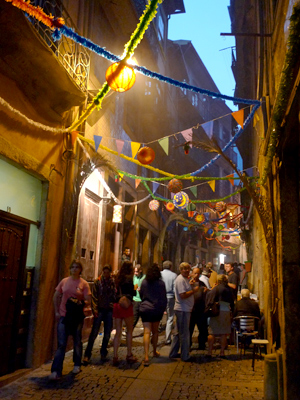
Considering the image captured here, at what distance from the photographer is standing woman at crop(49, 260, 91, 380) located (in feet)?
19.2

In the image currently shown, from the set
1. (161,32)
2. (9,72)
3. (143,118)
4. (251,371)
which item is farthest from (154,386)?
(161,32)

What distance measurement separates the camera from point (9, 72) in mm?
5984

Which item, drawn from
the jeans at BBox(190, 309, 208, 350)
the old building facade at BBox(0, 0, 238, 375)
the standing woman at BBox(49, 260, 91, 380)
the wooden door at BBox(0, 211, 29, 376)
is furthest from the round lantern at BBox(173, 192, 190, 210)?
the wooden door at BBox(0, 211, 29, 376)

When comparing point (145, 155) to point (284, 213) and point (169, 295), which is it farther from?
point (284, 213)

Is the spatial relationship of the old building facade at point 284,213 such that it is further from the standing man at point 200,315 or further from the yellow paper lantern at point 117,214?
the yellow paper lantern at point 117,214

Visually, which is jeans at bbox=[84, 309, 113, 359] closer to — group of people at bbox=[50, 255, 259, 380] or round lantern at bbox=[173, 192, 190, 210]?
group of people at bbox=[50, 255, 259, 380]

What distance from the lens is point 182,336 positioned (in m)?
7.36

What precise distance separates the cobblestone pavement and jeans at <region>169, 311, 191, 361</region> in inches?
7.1

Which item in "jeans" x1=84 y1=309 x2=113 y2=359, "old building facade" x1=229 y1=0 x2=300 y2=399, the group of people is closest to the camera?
"old building facade" x1=229 y1=0 x2=300 y2=399

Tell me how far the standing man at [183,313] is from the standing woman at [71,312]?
6.98ft

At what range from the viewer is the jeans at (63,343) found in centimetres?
580

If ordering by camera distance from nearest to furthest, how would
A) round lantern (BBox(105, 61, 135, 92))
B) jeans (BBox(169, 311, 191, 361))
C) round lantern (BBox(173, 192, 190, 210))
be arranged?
round lantern (BBox(105, 61, 135, 92)) < jeans (BBox(169, 311, 191, 361)) < round lantern (BBox(173, 192, 190, 210))

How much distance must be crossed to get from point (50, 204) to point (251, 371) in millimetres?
4943

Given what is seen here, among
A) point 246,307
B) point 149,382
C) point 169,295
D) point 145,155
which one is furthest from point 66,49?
point 246,307
